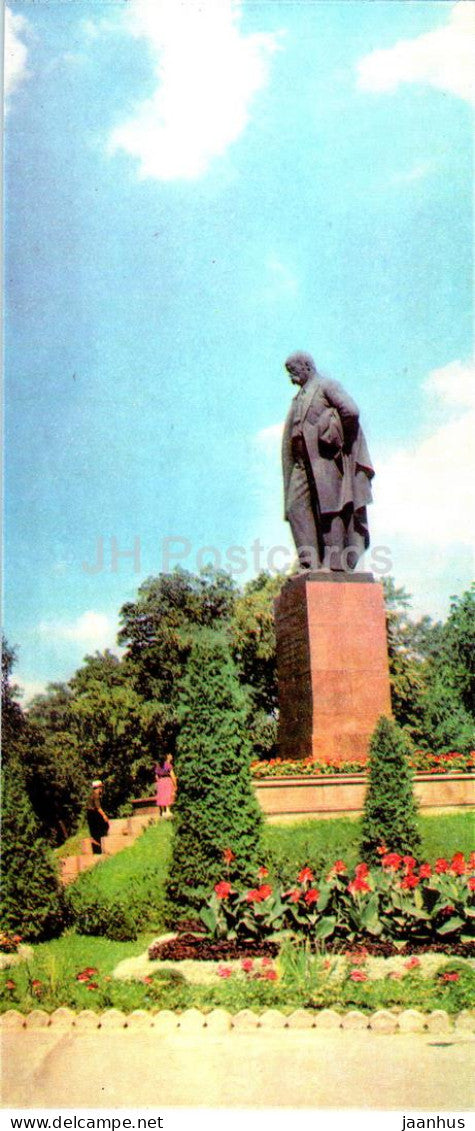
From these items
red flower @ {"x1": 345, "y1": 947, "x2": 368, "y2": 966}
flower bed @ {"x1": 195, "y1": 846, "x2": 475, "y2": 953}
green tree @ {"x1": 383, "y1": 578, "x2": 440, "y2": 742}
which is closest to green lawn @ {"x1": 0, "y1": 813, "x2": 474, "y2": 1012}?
red flower @ {"x1": 345, "y1": 947, "x2": 368, "y2": 966}

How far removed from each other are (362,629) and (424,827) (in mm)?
3063

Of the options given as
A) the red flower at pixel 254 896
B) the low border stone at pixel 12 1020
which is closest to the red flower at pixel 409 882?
the red flower at pixel 254 896

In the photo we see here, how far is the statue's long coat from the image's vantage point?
42.0 ft

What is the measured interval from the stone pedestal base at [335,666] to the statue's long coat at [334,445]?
4.08 ft

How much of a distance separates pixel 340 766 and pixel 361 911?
159 inches

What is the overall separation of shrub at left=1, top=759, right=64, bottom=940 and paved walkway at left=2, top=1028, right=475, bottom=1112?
2704 mm

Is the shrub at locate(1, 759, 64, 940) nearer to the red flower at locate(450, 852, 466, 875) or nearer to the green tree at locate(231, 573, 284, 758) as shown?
the red flower at locate(450, 852, 466, 875)

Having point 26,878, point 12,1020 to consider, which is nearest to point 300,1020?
point 12,1020

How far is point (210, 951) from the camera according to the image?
712 centimetres

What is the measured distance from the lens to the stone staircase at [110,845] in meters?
11.4

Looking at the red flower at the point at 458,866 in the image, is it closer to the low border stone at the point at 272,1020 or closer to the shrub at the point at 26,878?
the low border stone at the point at 272,1020

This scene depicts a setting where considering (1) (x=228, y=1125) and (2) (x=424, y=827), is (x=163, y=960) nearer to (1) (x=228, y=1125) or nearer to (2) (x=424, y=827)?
(1) (x=228, y=1125)

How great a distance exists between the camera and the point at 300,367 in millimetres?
13188

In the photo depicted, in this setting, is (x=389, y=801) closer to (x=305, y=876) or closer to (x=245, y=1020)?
(x=305, y=876)
